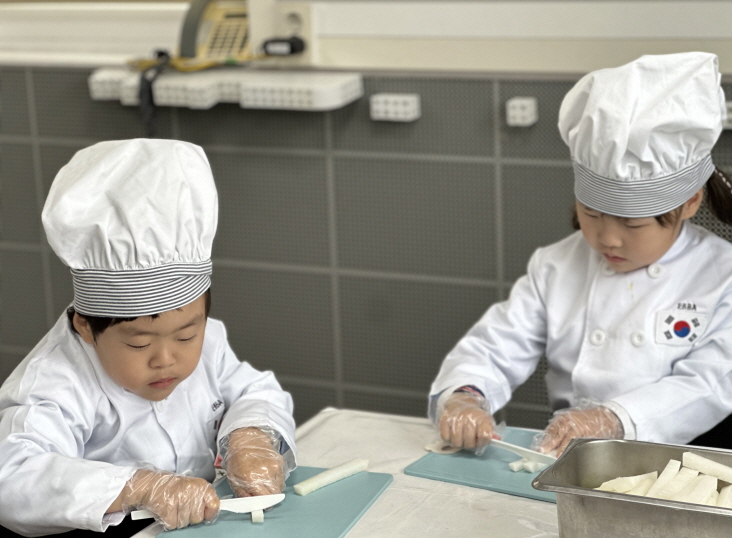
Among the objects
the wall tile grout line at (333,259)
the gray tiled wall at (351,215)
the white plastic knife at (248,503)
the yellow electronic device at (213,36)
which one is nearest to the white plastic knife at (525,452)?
the white plastic knife at (248,503)

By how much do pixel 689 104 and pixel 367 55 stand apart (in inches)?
53.1

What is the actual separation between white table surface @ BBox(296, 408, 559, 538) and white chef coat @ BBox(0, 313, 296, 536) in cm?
7

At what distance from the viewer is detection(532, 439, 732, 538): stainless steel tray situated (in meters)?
0.91

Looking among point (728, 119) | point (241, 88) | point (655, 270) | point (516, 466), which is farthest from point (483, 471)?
point (241, 88)

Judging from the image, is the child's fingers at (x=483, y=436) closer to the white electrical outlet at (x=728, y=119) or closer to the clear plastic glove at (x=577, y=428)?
the clear plastic glove at (x=577, y=428)

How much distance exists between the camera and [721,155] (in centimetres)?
218

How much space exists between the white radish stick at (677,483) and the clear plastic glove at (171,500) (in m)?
0.56

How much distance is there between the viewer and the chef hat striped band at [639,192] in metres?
1.41

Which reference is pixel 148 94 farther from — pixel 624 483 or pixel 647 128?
pixel 624 483

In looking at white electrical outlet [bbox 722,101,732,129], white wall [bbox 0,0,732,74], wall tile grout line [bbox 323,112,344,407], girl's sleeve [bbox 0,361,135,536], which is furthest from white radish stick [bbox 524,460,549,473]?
wall tile grout line [bbox 323,112,344,407]

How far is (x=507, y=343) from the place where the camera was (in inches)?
64.5

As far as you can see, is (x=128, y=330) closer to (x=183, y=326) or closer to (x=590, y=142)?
(x=183, y=326)

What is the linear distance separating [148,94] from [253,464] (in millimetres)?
1602

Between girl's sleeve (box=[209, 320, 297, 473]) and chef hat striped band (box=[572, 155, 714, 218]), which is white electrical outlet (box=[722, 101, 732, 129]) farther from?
girl's sleeve (box=[209, 320, 297, 473])
